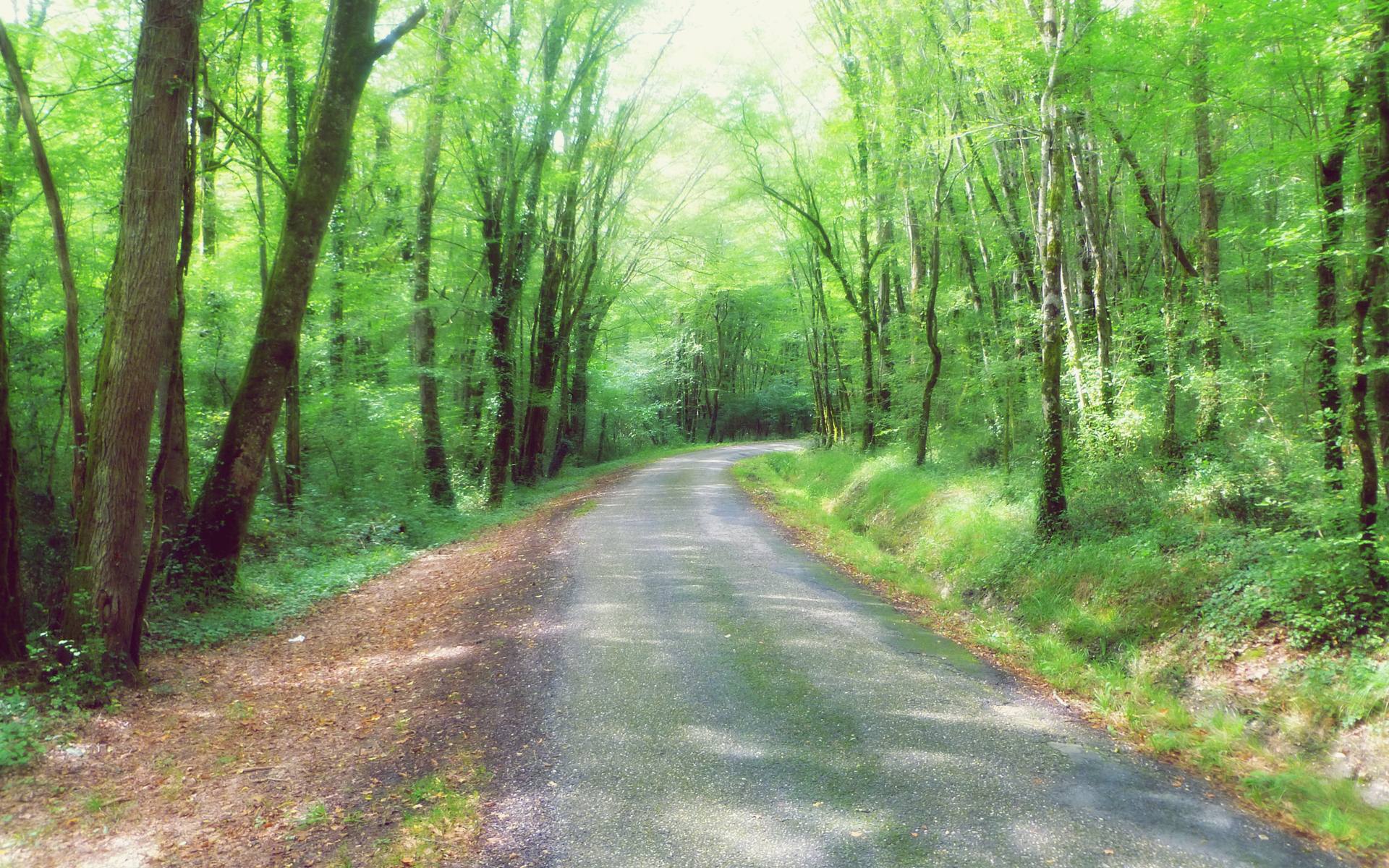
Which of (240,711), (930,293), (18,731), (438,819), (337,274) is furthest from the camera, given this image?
(930,293)

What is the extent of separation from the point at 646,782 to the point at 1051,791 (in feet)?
7.63

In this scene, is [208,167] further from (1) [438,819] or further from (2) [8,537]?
(1) [438,819]

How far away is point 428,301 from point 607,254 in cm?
1015

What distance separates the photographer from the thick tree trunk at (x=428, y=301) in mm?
14984

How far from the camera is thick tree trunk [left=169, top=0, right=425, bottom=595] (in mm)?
8102

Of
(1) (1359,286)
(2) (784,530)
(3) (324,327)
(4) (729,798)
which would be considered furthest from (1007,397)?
(3) (324,327)

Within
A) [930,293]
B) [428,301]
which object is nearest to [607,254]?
[428,301]

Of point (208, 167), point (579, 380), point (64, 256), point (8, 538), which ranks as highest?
point (208, 167)

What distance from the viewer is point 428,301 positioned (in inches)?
612

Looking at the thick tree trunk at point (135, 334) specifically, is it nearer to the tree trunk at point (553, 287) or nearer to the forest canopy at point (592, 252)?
the forest canopy at point (592, 252)

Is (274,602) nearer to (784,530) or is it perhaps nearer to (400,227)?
(784,530)

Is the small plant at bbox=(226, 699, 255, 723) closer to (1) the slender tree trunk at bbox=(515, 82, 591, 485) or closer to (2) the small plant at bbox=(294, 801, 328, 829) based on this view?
(2) the small plant at bbox=(294, 801, 328, 829)

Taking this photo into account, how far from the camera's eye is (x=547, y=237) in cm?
1991

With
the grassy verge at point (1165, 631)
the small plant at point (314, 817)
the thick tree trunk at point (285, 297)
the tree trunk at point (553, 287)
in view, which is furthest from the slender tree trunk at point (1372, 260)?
the tree trunk at point (553, 287)
